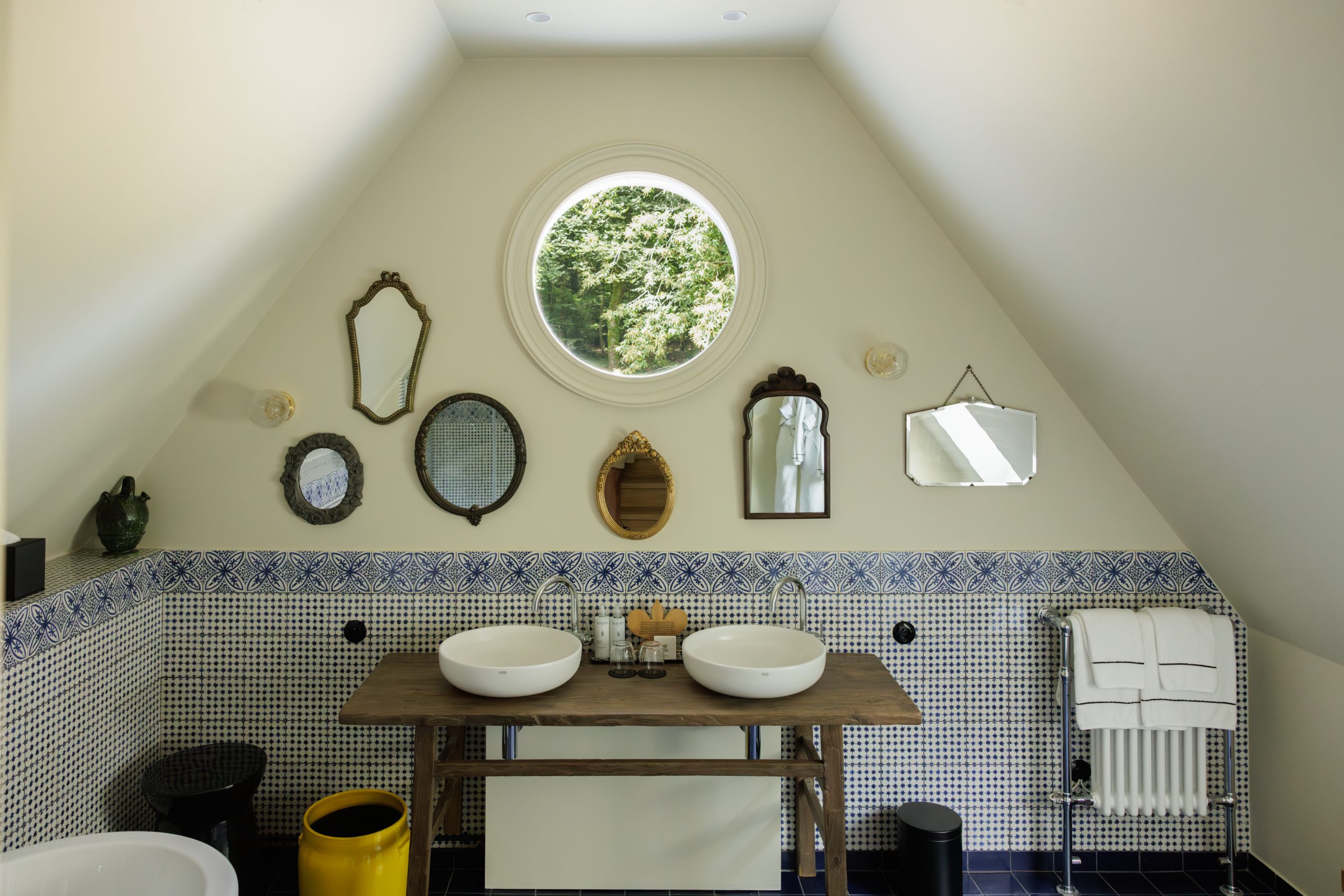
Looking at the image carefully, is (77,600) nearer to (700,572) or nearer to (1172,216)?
(700,572)

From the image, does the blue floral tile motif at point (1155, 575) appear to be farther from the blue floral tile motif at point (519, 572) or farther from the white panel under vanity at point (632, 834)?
the blue floral tile motif at point (519, 572)

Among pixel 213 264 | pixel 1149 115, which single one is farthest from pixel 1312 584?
pixel 213 264

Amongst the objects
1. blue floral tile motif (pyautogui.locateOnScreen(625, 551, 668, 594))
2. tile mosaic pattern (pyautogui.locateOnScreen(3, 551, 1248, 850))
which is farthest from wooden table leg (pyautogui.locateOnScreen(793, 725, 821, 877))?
blue floral tile motif (pyautogui.locateOnScreen(625, 551, 668, 594))

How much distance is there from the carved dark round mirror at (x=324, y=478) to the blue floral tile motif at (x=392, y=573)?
193 millimetres

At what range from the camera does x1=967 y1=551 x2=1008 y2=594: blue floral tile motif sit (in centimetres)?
297

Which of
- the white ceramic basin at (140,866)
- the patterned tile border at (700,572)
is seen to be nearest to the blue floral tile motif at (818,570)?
the patterned tile border at (700,572)

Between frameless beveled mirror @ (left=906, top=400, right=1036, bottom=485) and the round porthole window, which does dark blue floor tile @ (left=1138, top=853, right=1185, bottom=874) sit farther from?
the round porthole window

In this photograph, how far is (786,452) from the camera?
295cm

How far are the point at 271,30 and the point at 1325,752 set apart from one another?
3547mm

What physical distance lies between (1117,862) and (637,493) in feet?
6.87

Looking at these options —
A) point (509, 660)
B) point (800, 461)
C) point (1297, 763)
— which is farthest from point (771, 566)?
point (1297, 763)

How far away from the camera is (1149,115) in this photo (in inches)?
68.0

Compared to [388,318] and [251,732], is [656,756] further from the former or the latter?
[388,318]

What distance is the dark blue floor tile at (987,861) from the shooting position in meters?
2.99
